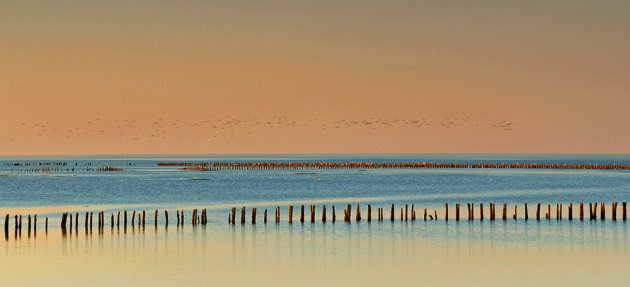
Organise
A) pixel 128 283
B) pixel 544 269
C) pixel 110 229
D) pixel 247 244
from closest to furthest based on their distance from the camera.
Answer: pixel 128 283 < pixel 544 269 < pixel 247 244 < pixel 110 229

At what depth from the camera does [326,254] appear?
3434 cm

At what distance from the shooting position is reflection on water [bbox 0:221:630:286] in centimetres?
2920

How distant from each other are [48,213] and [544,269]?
36559 millimetres

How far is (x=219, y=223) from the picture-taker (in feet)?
152

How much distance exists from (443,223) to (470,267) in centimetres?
1469

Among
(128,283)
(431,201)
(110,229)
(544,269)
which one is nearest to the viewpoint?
(128,283)

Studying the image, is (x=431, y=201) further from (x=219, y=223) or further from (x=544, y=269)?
(x=544, y=269)

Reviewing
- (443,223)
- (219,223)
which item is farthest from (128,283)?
(443,223)

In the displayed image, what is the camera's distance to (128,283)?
28156mm

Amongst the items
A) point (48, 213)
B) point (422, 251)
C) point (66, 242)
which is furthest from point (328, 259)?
point (48, 213)

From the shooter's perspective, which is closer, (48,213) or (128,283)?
(128,283)

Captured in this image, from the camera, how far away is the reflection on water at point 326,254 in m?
29.2

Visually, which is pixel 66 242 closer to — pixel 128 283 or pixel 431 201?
pixel 128 283

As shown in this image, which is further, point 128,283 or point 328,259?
point 328,259
